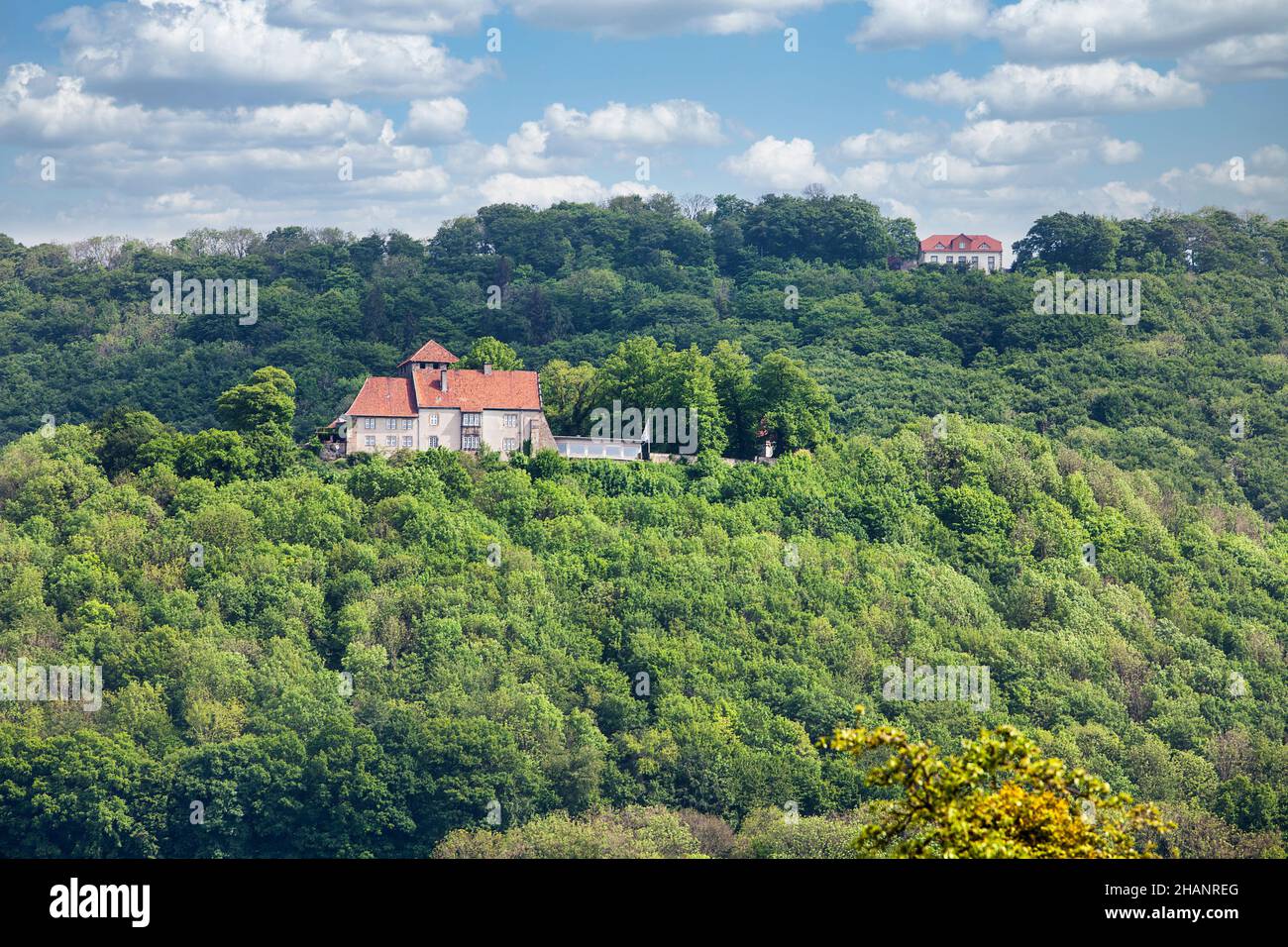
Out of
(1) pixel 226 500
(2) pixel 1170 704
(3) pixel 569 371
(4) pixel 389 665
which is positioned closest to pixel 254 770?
(4) pixel 389 665

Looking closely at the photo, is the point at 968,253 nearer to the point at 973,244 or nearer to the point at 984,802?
the point at 973,244

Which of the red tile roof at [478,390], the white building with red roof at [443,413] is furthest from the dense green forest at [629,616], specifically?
the red tile roof at [478,390]

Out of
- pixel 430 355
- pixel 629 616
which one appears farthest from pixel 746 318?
pixel 629 616

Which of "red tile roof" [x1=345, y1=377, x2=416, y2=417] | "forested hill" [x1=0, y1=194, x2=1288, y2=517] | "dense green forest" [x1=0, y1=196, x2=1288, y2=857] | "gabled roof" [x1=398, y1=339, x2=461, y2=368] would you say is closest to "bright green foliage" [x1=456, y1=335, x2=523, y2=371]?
"gabled roof" [x1=398, y1=339, x2=461, y2=368]

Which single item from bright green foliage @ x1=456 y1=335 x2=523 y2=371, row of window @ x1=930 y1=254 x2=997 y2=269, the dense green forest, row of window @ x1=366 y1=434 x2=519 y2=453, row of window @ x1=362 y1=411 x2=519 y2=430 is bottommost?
the dense green forest

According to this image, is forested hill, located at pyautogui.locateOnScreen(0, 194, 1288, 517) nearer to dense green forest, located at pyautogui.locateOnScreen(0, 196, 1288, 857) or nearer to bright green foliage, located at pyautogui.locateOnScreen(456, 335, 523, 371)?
dense green forest, located at pyautogui.locateOnScreen(0, 196, 1288, 857)
